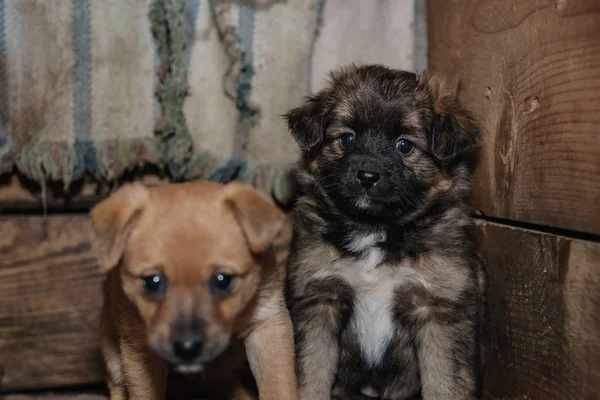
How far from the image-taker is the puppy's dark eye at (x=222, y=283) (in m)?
2.42

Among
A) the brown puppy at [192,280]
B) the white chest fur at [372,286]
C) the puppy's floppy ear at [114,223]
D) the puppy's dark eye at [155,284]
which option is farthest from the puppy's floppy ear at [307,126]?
the puppy's dark eye at [155,284]

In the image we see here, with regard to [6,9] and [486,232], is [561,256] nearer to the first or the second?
[486,232]

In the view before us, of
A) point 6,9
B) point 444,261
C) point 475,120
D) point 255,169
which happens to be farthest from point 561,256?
point 6,9

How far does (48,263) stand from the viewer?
3.49 m

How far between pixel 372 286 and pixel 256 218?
2.30 feet

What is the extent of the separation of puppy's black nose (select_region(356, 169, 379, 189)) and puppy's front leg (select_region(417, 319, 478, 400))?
1.95ft

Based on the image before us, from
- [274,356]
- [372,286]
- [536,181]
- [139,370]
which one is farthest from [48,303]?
[536,181]

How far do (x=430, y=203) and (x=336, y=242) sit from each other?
426 mm

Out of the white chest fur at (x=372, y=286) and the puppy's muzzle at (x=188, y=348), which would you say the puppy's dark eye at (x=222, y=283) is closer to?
the puppy's muzzle at (x=188, y=348)

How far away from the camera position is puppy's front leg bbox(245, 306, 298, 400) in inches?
106

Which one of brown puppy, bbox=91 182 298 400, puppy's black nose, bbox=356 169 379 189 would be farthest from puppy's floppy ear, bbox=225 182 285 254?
puppy's black nose, bbox=356 169 379 189

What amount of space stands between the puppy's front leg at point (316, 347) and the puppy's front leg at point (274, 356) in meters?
0.14

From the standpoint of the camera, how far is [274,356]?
272 centimetres

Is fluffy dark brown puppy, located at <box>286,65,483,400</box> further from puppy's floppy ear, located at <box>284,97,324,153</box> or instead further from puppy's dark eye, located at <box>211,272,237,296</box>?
puppy's dark eye, located at <box>211,272,237,296</box>
